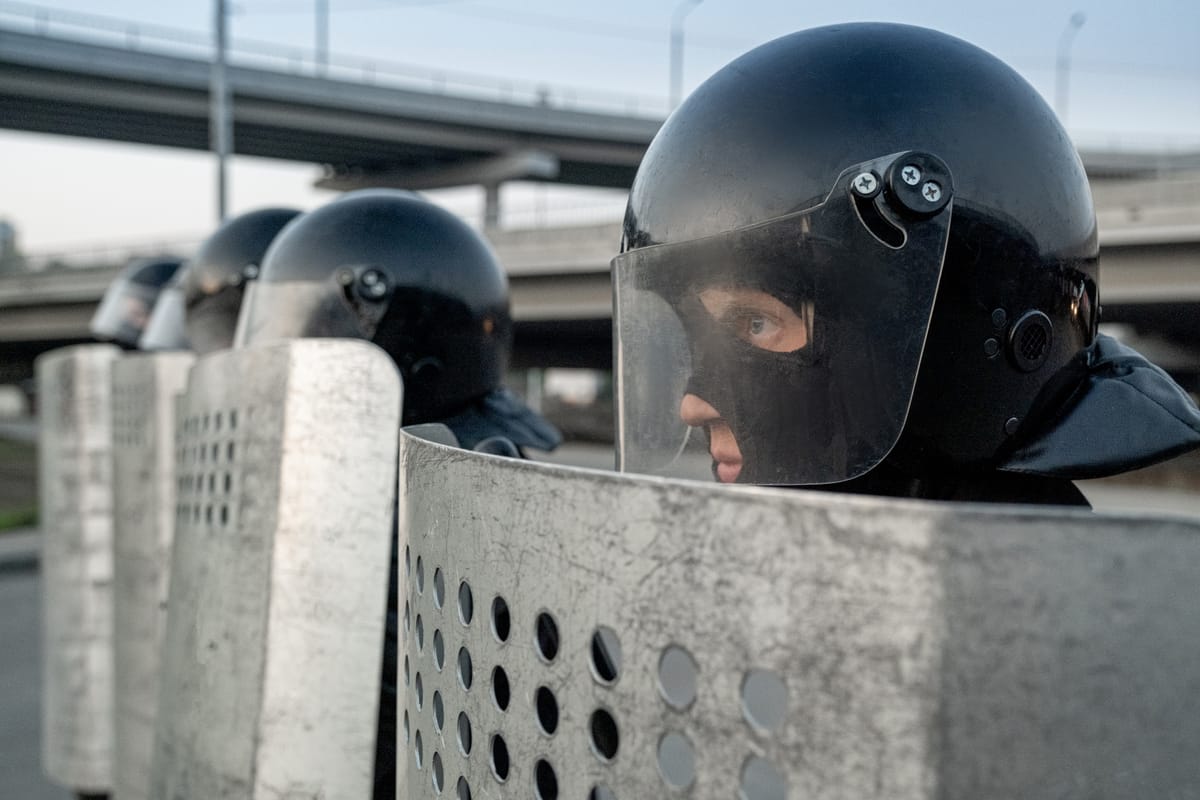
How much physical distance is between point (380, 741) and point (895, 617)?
83.1 inches

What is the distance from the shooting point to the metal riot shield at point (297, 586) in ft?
7.40

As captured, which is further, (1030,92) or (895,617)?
(1030,92)

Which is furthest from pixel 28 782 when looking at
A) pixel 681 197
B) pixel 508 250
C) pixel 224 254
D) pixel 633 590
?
pixel 508 250

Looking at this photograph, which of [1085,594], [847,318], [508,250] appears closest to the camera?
[1085,594]

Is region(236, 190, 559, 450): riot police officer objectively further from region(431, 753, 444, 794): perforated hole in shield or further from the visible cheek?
region(431, 753, 444, 794): perforated hole in shield

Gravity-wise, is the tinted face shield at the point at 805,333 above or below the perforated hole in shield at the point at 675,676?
above

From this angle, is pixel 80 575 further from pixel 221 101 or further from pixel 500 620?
pixel 221 101

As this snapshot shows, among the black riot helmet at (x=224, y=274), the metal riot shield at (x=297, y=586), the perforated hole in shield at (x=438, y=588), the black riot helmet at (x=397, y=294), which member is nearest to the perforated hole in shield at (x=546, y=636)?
the perforated hole in shield at (x=438, y=588)

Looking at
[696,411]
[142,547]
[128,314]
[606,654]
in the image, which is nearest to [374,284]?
[142,547]

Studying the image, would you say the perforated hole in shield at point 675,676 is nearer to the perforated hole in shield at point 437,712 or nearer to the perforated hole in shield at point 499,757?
the perforated hole in shield at point 499,757

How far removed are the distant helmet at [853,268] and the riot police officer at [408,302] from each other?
5.05 feet

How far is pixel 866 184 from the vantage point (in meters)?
1.87

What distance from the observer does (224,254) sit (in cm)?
553

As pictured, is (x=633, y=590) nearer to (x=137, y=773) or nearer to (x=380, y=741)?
(x=380, y=741)
